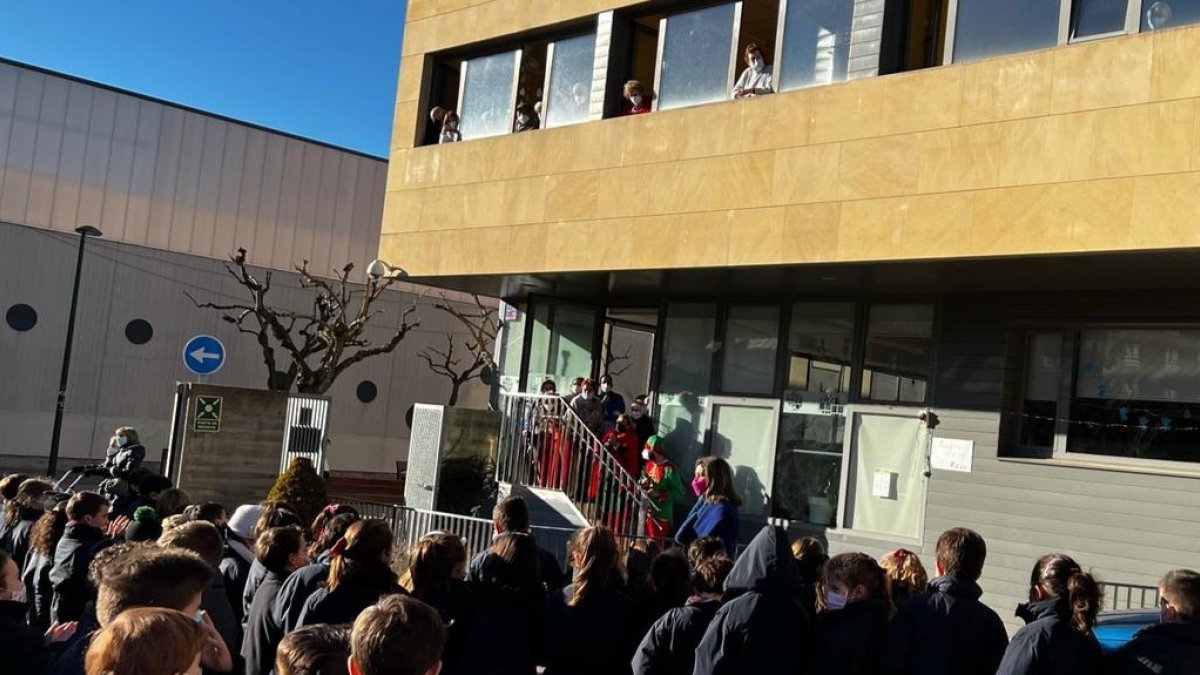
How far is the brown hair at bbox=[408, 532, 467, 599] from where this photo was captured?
5.57m

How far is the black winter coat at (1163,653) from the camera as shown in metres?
4.93

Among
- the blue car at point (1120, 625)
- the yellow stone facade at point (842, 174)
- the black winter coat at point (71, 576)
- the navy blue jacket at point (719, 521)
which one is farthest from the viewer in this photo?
the yellow stone facade at point (842, 174)

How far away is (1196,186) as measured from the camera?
930 cm

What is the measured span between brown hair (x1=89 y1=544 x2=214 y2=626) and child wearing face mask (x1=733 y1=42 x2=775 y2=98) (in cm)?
1005

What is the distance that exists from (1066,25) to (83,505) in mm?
9301

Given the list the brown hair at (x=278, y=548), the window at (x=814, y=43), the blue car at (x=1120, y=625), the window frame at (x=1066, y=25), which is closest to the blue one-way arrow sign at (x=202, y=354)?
the window at (x=814, y=43)

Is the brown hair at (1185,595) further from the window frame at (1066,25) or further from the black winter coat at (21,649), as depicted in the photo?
the window frame at (1066,25)

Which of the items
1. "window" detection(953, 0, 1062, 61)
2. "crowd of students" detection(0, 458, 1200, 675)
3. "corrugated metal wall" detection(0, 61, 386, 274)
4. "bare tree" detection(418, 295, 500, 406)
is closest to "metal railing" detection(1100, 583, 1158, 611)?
"window" detection(953, 0, 1062, 61)

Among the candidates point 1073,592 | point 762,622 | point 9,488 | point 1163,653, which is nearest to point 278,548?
point 762,622

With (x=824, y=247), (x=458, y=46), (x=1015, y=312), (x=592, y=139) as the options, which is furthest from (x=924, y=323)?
(x=458, y=46)

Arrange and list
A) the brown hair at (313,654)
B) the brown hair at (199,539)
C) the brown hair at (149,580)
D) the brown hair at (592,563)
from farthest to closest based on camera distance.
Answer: the brown hair at (592,563) → the brown hair at (199,539) → the brown hair at (149,580) → the brown hair at (313,654)

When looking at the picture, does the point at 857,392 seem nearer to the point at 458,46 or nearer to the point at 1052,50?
the point at 1052,50

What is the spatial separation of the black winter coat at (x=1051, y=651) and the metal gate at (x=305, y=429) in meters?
13.9

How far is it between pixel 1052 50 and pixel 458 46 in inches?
363
